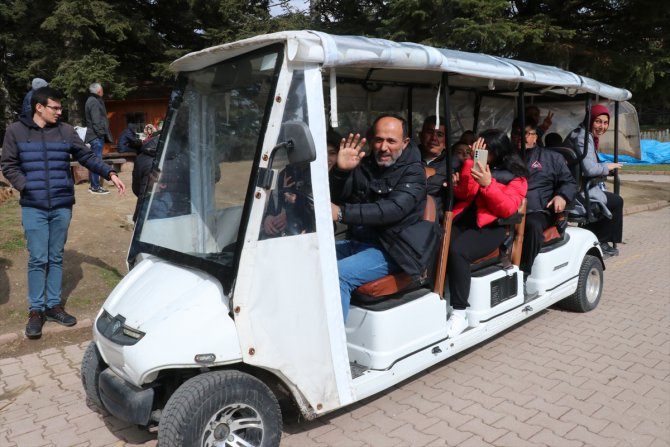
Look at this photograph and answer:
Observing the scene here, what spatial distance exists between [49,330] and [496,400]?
12.7 feet

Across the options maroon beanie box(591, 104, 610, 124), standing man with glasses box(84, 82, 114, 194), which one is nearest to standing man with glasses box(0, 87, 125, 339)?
maroon beanie box(591, 104, 610, 124)

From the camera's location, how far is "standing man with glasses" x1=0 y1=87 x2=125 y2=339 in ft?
15.0

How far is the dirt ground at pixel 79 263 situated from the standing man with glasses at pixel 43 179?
312mm

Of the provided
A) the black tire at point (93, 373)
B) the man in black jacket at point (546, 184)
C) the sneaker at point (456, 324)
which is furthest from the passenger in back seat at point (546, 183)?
the black tire at point (93, 373)

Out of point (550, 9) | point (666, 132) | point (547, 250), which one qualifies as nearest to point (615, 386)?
point (547, 250)

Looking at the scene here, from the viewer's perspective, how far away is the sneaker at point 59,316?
4973mm

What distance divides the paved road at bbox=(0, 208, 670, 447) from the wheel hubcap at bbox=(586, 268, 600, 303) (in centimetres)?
42

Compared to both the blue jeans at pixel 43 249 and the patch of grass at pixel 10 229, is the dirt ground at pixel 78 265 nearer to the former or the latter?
the patch of grass at pixel 10 229

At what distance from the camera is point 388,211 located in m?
3.32

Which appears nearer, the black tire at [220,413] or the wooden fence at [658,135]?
the black tire at [220,413]

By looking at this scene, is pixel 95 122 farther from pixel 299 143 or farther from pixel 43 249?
pixel 299 143

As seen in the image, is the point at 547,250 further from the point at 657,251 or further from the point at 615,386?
the point at 657,251

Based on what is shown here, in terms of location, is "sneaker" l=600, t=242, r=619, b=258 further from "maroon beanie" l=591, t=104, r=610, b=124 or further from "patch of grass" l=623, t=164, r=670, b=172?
"patch of grass" l=623, t=164, r=670, b=172

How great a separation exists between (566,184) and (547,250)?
0.67m
